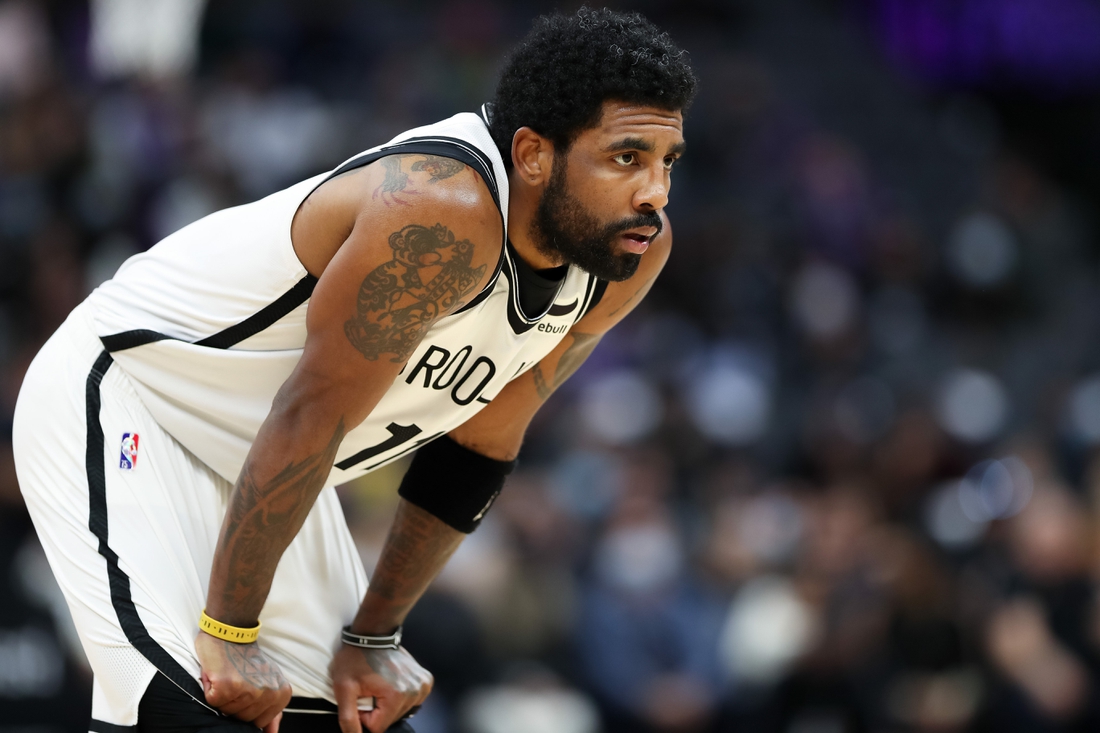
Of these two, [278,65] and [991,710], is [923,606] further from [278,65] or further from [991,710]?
[278,65]

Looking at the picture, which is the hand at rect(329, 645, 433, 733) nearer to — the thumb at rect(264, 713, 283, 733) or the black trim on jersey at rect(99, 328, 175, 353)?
the thumb at rect(264, 713, 283, 733)

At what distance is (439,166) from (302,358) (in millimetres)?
578

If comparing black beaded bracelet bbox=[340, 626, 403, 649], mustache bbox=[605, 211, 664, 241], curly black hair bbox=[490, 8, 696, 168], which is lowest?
black beaded bracelet bbox=[340, 626, 403, 649]

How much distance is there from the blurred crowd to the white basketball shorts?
3.95m

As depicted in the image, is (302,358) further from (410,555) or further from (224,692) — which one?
(410,555)

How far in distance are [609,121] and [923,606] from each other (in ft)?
19.3

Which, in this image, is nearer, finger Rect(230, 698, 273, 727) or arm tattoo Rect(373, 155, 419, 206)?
arm tattoo Rect(373, 155, 419, 206)

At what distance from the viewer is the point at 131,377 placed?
3.52 metres

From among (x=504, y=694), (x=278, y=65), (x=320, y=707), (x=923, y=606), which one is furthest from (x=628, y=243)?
(x=278, y=65)

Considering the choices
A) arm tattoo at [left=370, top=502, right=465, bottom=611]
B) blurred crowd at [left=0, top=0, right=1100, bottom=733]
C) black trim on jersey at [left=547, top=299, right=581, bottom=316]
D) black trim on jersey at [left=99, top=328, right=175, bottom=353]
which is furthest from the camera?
blurred crowd at [left=0, top=0, right=1100, bottom=733]

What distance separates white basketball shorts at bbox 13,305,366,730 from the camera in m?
3.20

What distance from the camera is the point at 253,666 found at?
3.25m

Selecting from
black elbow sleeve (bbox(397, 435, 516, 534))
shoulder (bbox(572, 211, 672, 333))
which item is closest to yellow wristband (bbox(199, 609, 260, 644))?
black elbow sleeve (bbox(397, 435, 516, 534))

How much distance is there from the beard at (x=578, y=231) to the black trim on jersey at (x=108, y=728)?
161 centimetres
